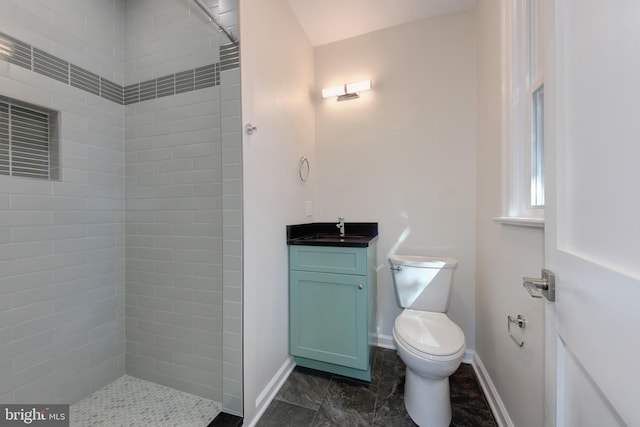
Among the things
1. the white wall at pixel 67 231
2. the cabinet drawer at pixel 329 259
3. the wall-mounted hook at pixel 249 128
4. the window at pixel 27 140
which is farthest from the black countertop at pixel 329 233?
the window at pixel 27 140

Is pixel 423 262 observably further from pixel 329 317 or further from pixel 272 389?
pixel 272 389

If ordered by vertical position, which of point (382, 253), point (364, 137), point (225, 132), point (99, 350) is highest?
point (364, 137)

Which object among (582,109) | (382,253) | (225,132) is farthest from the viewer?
(382,253)

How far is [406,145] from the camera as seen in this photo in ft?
6.58

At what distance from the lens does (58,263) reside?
1.38 m

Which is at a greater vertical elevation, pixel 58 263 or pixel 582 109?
pixel 582 109

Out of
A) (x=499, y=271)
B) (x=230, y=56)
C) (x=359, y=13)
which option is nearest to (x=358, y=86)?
(x=359, y=13)

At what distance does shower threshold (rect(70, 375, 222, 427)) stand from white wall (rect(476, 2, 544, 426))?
1.58 metres

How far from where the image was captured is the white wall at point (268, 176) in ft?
4.24

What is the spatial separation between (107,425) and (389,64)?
→ 10.1 ft

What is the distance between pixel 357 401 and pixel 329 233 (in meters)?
1.23

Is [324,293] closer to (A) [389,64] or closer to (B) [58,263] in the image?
(B) [58,263]

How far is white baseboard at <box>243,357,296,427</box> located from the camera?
1358 millimetres

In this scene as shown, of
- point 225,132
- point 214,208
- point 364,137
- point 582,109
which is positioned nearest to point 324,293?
point 214,208
